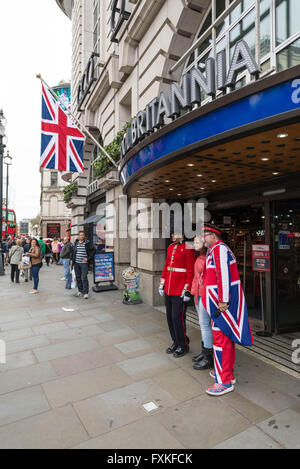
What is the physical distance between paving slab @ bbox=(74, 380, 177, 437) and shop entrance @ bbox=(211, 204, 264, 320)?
12.9 ft

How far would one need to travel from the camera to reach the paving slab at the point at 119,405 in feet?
9.09

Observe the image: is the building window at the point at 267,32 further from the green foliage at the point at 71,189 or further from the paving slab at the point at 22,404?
the green foliage at the point at 71,189

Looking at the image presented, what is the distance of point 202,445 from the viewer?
2465 mm

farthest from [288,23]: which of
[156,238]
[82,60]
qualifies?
[82,60]

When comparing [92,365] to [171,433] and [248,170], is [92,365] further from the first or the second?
[248,170]

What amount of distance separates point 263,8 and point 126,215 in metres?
6.97

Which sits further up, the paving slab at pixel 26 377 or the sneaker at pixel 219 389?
the sneaker at pixel 219 389

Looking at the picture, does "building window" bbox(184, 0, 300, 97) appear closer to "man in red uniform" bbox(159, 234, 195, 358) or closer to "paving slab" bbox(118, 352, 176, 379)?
"man in red uniform" bbox(159, 234, 195, 358)

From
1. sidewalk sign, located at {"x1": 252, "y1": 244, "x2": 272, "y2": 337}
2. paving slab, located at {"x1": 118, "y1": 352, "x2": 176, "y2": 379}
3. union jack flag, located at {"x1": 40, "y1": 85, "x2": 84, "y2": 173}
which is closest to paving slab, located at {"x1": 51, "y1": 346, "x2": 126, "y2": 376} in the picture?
paving slab, located at {"x1": 118, "y1": 352, "x2": 176, "y2": 379}

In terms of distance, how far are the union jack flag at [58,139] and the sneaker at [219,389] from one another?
799 centimetres

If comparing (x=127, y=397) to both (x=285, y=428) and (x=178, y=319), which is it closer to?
(x=178, y=319)

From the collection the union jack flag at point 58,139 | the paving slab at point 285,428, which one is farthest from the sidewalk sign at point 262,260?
the union jack flag at point 58,139

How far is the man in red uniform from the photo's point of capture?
4.29m

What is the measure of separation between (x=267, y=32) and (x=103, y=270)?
25.5 ft
